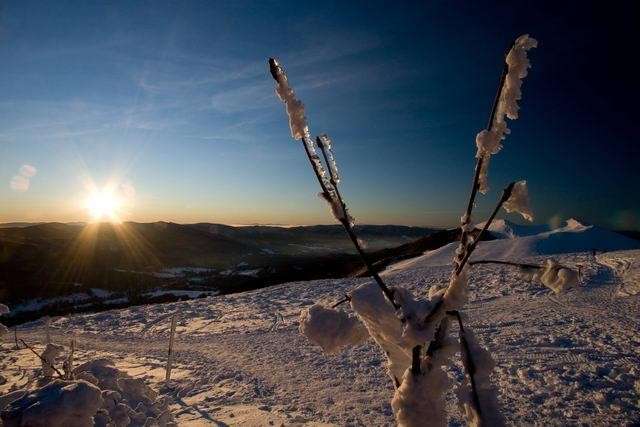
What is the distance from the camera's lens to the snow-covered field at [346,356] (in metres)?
5.56

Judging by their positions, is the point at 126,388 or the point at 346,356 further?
the point at 346,356

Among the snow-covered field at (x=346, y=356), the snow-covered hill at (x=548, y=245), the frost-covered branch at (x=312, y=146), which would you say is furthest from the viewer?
the snow-covered hill at (x=548, y=245)

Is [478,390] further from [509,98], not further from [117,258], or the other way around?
[117,258]

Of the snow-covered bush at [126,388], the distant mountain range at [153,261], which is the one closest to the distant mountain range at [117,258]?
the distant mountain range at [153,261]

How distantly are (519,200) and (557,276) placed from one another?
258 mm

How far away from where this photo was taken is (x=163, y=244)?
6438 cm

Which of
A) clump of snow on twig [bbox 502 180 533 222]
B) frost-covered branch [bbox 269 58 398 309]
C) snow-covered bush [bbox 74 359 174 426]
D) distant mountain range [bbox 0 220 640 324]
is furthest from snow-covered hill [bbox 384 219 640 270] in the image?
frost-covered branch [bbox 269 58 398 309]

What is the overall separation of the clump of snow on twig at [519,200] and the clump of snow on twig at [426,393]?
47cm

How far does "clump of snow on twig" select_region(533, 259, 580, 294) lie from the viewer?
40.1 inches

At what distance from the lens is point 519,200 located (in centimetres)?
101

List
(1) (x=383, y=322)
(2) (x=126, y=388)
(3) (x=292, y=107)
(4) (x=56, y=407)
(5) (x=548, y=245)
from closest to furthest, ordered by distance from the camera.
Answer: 1. (3) (x=292, y=107)
2. (1) (x=383, y=322)
3. (4) (x=56, y=407)
4. (2) (x=126, y=388)
5. (5) (x=548, y=245)

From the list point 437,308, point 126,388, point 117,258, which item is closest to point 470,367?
point 437,308

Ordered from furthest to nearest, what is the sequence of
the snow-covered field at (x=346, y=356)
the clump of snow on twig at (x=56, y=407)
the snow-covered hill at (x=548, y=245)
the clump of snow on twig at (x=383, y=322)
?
the snow-covered hill at (x=548, y=245) → the snow-covered field at (x=346, y=356) → the clump of snow on twig at (x=56, y=407) → the clump of snow on twig at (x=383, y=322)

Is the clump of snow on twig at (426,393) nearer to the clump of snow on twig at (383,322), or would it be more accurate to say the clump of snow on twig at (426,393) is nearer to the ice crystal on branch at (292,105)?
the clump of snow on twig at (383,322)
